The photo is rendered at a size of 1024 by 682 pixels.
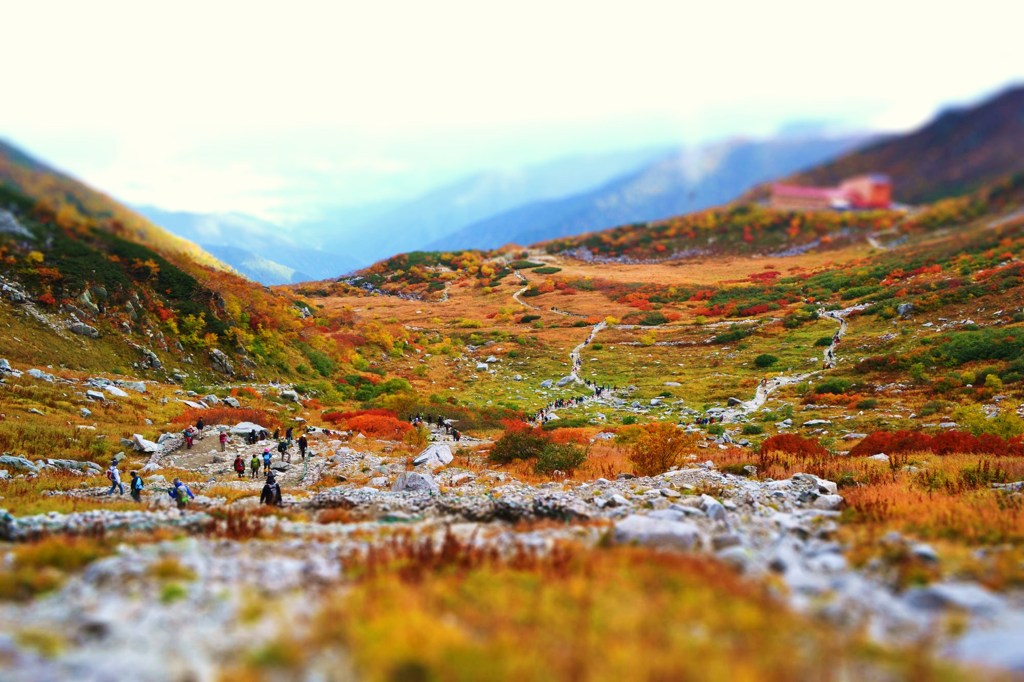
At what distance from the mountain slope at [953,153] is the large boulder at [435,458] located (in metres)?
63.2

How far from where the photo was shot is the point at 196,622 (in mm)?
5191

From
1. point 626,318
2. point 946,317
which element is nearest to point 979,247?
point 946,317

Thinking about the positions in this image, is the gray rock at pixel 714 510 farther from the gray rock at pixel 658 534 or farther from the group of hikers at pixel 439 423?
the group of hikers at pixel 439 423

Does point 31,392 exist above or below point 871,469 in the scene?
above

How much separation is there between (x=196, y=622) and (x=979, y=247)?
65.1 meters

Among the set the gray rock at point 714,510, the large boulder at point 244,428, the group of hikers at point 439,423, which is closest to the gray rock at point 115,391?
the large boulder at point 244,428

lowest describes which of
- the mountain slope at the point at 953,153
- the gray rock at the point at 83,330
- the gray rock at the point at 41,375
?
the gray rock at the point at 41,375

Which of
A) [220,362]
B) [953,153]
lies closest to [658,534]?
[220,362]

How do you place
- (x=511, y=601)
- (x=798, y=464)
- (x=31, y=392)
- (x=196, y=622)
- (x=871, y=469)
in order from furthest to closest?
(x=31, y=392)
(x=798, y=464)
(x=871, y=469)
(x=511, y=601)
(x=196, y=622)

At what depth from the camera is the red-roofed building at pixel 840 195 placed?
286 ft

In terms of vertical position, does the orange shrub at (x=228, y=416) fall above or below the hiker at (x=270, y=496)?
above

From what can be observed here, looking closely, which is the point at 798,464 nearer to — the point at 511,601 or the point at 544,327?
the point at 511,601

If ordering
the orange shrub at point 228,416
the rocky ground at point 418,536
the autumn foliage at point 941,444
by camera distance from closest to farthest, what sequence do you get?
the rocky ground at point 418,536 < the autumn foliage at point 941,444 < the orange shrub at point 228,416

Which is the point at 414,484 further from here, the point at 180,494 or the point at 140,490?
the point at 140,490
